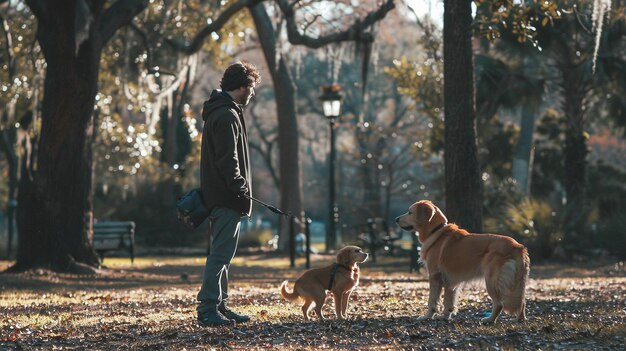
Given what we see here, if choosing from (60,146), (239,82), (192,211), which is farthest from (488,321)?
(60,146)

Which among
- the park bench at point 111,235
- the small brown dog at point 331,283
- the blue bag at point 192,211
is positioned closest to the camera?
the blue bag at point 192,211

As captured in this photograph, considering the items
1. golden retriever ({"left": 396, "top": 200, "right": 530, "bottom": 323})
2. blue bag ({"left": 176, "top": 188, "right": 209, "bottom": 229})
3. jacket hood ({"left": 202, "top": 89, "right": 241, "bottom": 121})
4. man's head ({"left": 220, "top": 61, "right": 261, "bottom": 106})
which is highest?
man's head ({"left": 220, "top": 61, "right": 261, "bottom": 106})

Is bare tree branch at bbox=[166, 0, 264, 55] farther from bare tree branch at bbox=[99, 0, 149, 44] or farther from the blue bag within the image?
the blue bag

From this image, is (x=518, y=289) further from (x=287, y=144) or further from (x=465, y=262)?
(x=287, y=144)

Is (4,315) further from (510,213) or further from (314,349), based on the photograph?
(510,213)

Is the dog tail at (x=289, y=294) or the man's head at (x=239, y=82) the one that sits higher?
the man's head at (x=239, y=82)

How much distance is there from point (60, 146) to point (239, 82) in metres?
8.83

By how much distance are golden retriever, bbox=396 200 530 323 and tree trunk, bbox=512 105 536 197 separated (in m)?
21.6

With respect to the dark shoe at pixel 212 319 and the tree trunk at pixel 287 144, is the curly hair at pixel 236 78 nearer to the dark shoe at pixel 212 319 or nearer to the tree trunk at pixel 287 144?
the dark shoe at pixel 212 319

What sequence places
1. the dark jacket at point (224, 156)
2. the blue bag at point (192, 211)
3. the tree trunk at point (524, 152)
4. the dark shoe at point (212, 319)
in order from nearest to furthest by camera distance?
the dark jacket at point (224, 156)
the blue bag at point (192, 211)
the dark shoe at point (212, 319)
the tree trunk at point (524, 152)

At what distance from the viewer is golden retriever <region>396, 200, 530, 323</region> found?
9695 millimetres

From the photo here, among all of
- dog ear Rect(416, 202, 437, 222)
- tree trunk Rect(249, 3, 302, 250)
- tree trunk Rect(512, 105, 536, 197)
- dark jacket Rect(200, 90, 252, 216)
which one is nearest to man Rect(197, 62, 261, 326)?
dark jacket Rect(200, 90, 252, 216)

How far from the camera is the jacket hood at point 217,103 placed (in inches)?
392

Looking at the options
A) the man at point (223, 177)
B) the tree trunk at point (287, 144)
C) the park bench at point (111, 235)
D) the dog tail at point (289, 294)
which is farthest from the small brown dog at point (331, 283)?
the tree trunk at point (287, 144)
